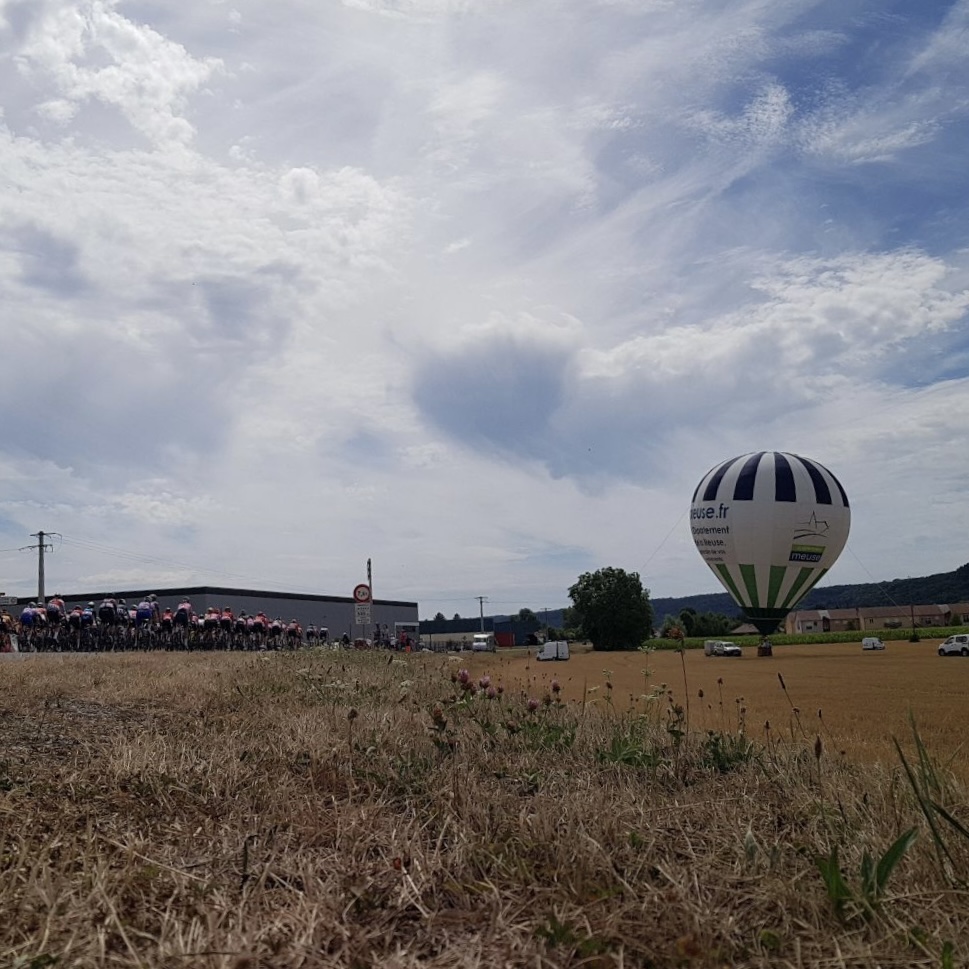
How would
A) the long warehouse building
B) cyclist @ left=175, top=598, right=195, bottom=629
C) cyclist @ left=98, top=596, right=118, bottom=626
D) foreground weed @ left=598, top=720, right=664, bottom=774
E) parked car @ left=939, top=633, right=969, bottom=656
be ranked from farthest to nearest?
the long warehouse building → parked car @ left=939, top=633, right=969, bottom=656 → cyclist @ left=175, top=598, right=195, bottom=629 → cyclist @ left=98, top=596, right=118, bottom=626 → foreground weed @ left=598, top=720, right=664, bottom=774

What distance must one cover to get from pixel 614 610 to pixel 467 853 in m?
117

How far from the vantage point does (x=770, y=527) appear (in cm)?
5028

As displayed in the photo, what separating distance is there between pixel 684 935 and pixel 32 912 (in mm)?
2238

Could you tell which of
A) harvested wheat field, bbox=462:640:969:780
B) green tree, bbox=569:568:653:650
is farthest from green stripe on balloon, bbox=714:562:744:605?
green tree, bbox=569:568:653:650

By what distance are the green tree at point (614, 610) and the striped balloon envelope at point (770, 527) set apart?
2529 inches

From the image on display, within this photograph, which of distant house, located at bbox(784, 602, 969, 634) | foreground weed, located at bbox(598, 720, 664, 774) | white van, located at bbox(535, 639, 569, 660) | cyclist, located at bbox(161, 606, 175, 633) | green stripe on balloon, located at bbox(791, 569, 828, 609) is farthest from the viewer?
distant house, located at bbox(784, 602, 969, 634)

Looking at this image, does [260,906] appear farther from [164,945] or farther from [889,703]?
[889,703]

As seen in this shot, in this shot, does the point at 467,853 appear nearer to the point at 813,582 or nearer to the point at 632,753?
the point at 632,753

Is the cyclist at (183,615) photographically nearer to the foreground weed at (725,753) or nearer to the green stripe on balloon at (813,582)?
the green stripe on balloon at (813,582)

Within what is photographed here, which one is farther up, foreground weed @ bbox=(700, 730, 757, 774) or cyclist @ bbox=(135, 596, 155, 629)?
→ cyclist @ bbox=(135, 596, 155, 629)

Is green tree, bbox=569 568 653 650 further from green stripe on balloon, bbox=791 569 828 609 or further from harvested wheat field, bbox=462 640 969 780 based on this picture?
harvested wheat field, bbox=462 640 969 780

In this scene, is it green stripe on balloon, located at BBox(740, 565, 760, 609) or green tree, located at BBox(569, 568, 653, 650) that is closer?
green stripe on balloon, located at BBox(740, 565, 760, 609)

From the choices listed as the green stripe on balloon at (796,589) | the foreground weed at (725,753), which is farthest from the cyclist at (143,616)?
the foreground weed at (725,753)

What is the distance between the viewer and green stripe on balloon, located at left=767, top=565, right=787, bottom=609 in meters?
51.1
